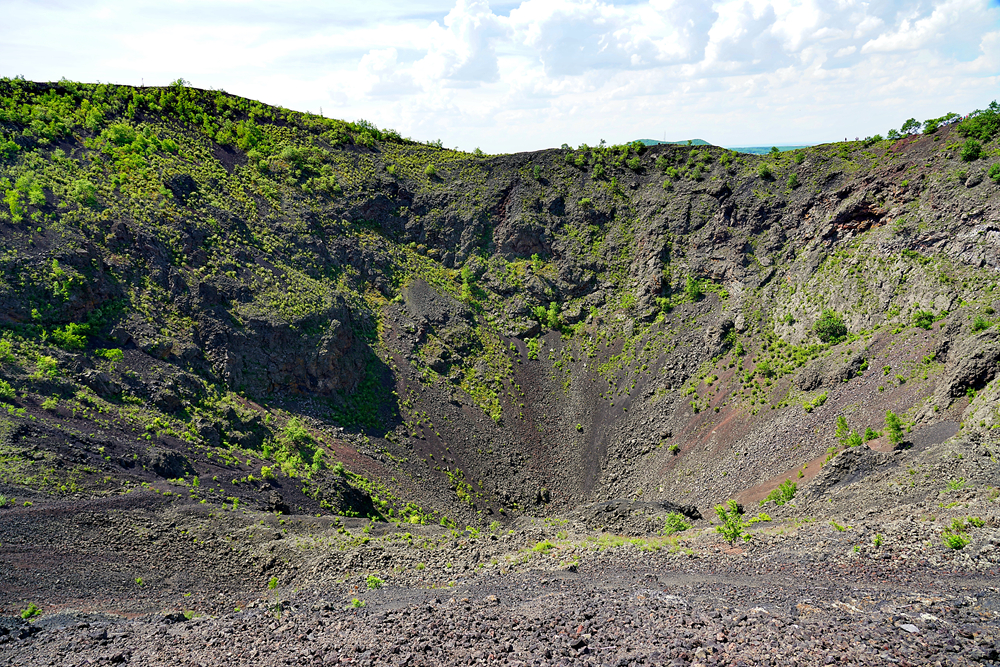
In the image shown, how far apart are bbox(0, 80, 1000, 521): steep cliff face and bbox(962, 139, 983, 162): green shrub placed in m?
0.50

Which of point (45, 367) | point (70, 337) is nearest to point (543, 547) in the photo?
point (45, 367)

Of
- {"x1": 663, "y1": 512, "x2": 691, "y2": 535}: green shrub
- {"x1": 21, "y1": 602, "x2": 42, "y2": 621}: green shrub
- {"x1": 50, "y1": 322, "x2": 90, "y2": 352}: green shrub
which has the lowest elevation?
{"x1": 663, "y1": 512, "x2": 691, "y2": 535}: green shrub

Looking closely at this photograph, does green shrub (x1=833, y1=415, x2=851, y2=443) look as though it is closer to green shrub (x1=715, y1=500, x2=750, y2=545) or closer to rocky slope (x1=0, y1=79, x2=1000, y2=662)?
rocky slope (x1=0, y1=79, x2=1000, y2=662)

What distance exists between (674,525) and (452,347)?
3031 cm

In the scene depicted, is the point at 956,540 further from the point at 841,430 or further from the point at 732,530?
the point at 841,430

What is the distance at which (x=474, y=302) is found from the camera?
5881 centimetres

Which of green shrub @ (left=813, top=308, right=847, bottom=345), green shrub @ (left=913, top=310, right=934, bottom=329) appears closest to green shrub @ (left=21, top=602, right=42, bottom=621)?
green shrub @ (left=813, top=308, right=847, bottom=345)

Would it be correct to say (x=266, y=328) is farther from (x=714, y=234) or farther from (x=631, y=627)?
(x=714, y=234)

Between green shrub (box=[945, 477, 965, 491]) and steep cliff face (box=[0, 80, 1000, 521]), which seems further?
steep cliff face (box=[0, 80, 1000, 521])

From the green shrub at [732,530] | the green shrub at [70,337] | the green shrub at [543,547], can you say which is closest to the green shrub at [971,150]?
the green shrub at [732,530]

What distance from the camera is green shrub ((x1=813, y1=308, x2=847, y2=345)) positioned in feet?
131

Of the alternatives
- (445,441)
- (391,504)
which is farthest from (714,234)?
(391,504)

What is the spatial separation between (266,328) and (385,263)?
1743 centimetres

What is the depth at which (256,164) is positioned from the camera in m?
60.0
